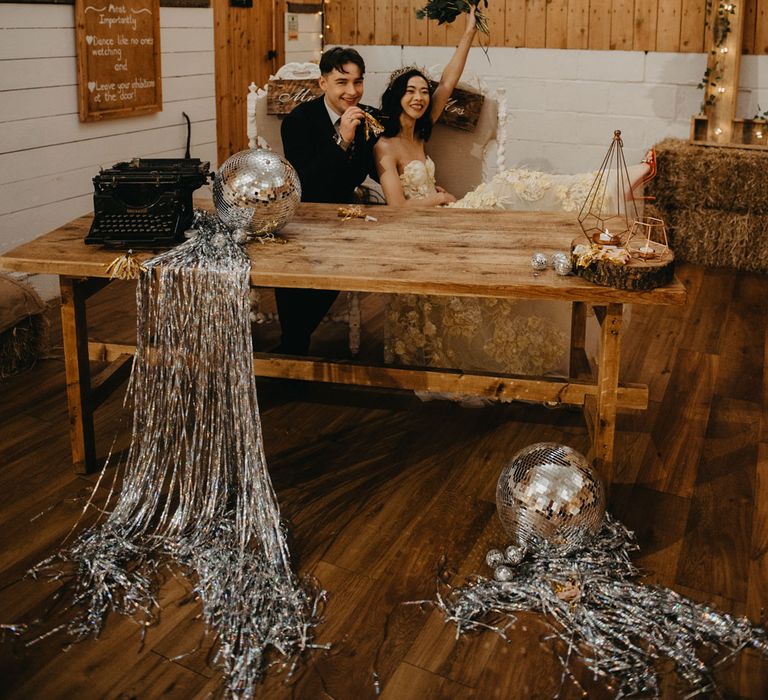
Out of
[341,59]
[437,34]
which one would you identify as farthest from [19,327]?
[437,34]

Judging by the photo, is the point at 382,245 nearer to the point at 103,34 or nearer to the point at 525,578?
the point at 525,578

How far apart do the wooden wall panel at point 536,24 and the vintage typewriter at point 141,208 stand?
4.26 m

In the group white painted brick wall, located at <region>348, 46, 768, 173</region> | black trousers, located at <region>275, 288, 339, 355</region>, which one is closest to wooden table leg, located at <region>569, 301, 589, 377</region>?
black trousers, located at <region>275, 288, 339, 355</region>

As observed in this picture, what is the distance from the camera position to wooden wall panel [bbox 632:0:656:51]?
19.9ft

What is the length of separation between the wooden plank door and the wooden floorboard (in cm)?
219

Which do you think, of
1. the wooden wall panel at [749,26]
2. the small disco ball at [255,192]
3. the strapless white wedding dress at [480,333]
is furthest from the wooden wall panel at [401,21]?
the small disco ball at [255,192]

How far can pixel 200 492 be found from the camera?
8.44ft

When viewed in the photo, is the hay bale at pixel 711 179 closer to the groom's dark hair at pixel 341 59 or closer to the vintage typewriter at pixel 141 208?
the groom's dark hair at pixel 341 59

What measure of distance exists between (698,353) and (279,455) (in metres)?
1.95

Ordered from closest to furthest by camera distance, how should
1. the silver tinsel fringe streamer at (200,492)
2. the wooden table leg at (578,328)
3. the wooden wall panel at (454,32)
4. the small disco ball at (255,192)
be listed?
1. the silver tinsel fringe streamer at (200,492)
2. the small disco ball at (255,192)
3. the wooden table leg at (578,328)
4. the wooden wall panel at (454,32)

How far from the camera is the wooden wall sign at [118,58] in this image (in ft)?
15.2

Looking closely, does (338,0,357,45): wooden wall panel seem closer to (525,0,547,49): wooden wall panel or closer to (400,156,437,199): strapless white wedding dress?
(525,0,547,49): wooden wall panel

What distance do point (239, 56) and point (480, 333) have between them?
333 cm

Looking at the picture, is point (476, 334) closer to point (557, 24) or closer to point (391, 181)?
point (391, 181)
